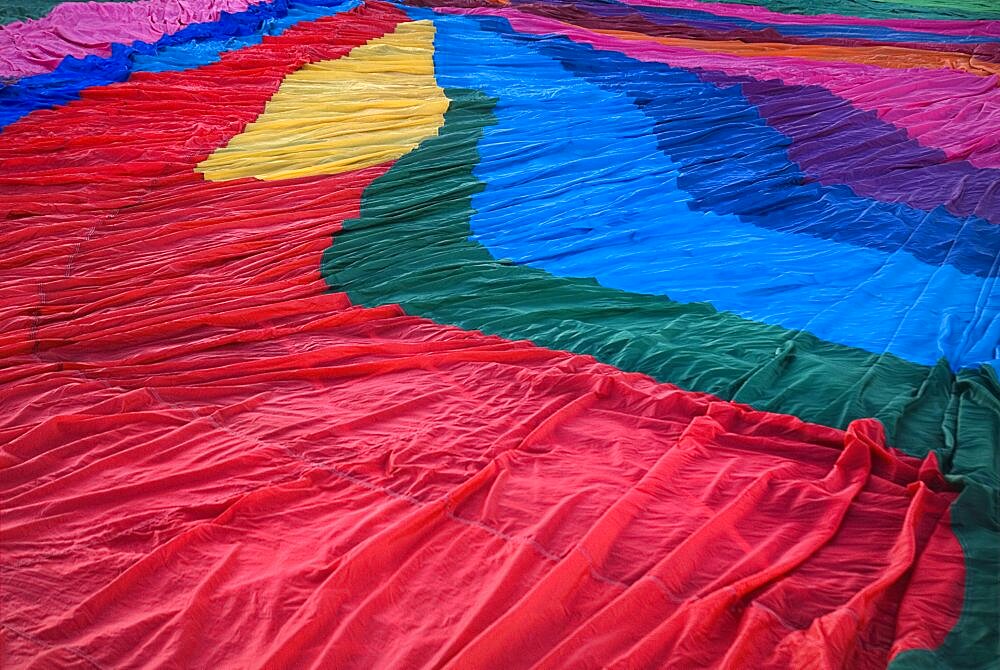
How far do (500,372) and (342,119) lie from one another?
2.47 meters

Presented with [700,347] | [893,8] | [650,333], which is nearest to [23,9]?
[650,333]

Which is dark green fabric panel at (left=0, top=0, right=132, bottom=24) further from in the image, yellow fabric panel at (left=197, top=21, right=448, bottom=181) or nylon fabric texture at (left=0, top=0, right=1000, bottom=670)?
yellow fabric panel at (left=197, top=21, right=448, bottom=181)

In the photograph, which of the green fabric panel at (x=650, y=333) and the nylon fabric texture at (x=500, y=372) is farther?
the green fabric panel at (x=650, y=333)

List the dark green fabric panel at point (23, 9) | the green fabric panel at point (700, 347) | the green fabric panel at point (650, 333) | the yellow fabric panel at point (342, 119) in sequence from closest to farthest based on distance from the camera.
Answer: the green fabric panel at point (700, 347) < the green fabric panel at point (650, 333) < the yellow fabric panel at point (342, 119) < the dark green fabric panel at point (23, 9)

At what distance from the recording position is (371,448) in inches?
78.1

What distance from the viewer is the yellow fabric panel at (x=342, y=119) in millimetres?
3832

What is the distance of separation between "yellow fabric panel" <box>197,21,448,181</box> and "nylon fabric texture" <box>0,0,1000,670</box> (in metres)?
0.03

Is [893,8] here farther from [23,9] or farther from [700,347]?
[23,9]

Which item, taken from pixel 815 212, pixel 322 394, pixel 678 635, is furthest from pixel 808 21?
pixel 678 635

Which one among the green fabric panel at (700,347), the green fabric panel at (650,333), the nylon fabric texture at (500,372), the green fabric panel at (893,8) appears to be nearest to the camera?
the nylon fabric texture at (500,372)

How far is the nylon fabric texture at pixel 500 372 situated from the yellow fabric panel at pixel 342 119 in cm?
3

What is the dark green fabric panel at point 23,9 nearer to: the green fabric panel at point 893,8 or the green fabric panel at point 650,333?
the green fabric panel at point 650,333

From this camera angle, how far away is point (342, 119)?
4.34 m

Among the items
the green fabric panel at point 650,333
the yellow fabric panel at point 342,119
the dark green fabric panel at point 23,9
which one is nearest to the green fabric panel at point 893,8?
the yellow fabric panel at point 342,119
